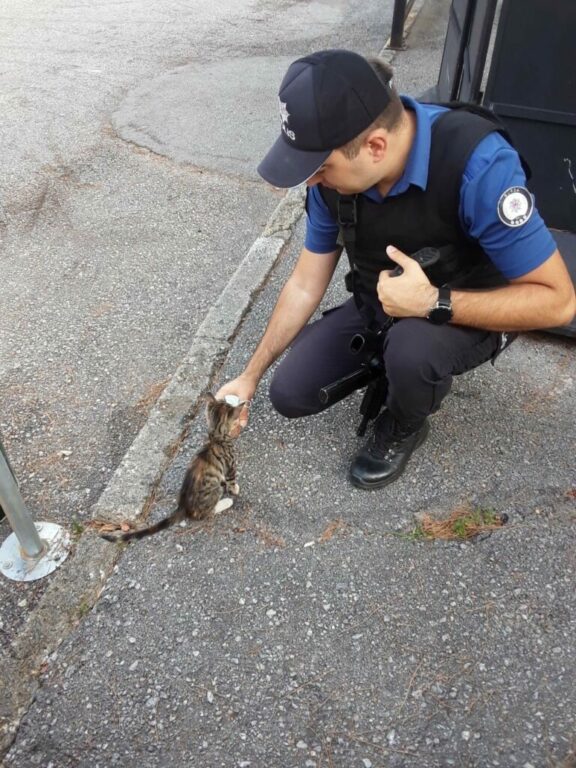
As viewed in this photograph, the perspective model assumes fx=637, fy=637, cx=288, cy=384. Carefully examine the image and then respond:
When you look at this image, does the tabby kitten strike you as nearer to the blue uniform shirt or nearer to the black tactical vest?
the black tactical vest

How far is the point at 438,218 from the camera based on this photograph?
2.29 m

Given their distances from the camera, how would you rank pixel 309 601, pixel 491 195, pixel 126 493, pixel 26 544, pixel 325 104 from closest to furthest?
pixel 325 104, pixel 491 195, pixel 309 601, pixel 26 544, pixel 126 493

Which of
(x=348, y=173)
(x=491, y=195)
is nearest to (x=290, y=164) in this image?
(x=348, y=173)

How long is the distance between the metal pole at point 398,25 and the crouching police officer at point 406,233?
6.79 m

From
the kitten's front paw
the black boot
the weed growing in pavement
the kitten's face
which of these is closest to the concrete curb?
the kitten's front paw

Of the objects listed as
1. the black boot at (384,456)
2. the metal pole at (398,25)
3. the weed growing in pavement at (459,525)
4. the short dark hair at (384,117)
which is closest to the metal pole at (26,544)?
the black boot at (384,456)

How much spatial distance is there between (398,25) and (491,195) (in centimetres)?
737

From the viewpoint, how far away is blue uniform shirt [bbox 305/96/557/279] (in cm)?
211

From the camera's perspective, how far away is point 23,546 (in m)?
2.51

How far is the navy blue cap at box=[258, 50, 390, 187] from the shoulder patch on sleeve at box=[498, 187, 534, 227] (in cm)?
50

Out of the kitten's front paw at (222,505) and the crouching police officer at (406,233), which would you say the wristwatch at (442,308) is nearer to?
the crouching police officer at (406,233)

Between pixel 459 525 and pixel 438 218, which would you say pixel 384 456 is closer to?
pixel 459 525

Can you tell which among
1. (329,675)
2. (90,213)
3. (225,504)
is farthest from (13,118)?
(329,675)

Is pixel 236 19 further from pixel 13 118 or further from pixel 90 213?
pixel 90 213
